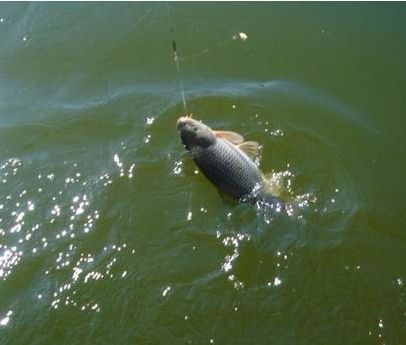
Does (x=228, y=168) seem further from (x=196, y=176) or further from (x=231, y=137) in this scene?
(x=196, y=176)

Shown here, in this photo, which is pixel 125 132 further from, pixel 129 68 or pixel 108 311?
pixel 108 311

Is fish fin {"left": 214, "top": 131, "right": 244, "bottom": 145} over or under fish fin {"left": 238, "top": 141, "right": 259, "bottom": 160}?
over

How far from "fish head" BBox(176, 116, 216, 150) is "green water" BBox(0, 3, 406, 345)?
587 millimetres

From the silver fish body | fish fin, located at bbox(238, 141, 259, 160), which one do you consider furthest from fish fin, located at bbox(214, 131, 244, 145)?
the silver fish body

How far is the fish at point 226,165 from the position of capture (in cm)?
467

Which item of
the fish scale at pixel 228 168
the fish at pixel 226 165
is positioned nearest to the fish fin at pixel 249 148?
the fish at pixel 226 165

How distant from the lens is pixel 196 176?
17.5ft

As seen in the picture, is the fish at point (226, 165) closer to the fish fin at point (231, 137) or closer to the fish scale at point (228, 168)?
the fish scale at point (228, 168)

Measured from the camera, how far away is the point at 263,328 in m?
4.28

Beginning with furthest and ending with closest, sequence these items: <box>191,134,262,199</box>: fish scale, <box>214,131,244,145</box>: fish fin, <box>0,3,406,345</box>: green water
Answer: <box>214,131,244,145</box>: fish fin < <box>191,134,262,199</box>: fish scale < <box>0,3,406,345</box>: green water

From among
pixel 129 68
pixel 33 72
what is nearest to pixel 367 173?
pixel 129 68

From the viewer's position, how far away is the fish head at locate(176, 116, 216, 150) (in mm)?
4754

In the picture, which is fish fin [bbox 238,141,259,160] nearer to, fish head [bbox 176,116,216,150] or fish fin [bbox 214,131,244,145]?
fish fin [bbox 214,131,244,145]

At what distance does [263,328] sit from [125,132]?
257 cm
